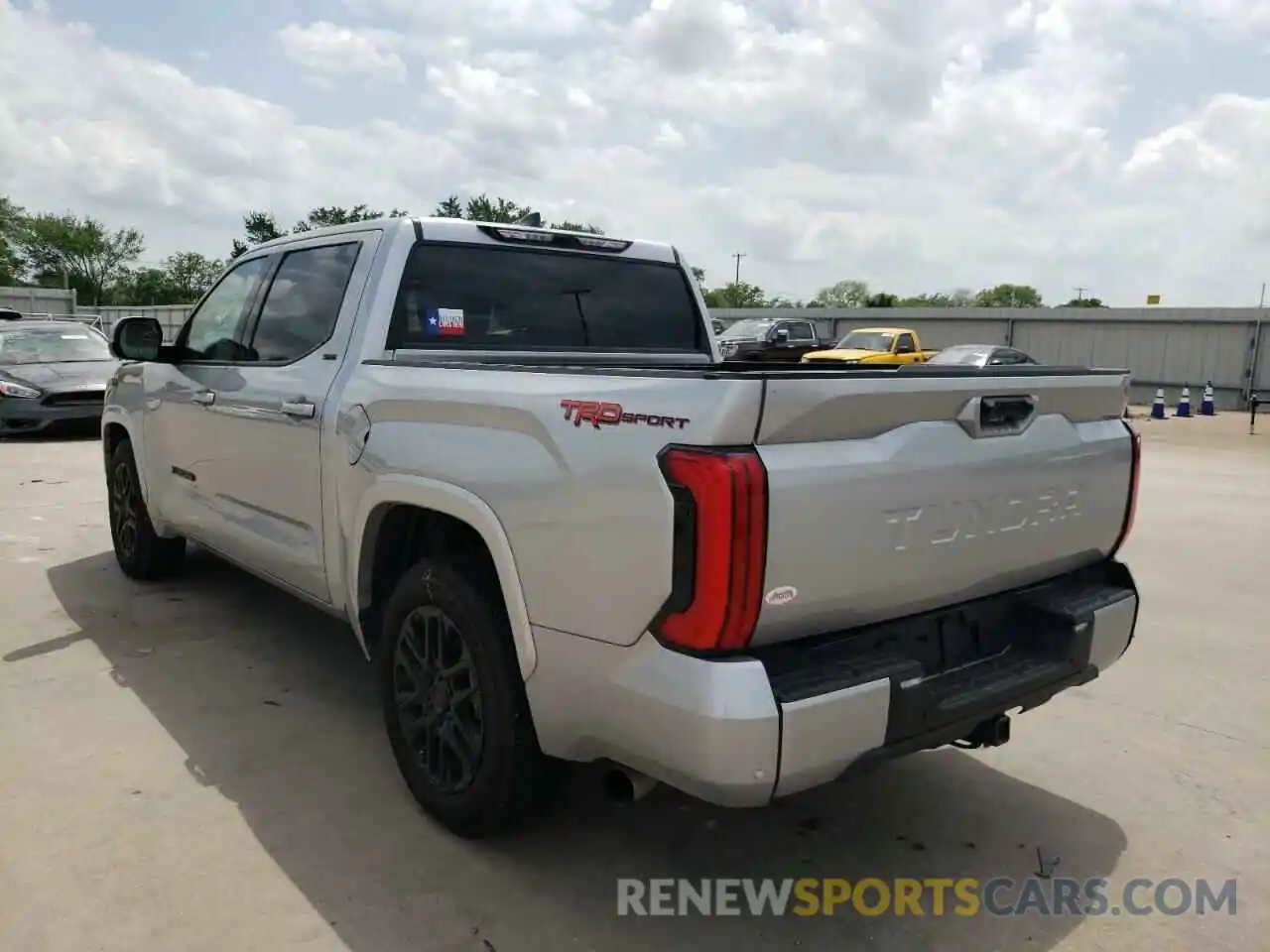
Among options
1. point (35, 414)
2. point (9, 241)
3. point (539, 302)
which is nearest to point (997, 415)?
point (539, 302)

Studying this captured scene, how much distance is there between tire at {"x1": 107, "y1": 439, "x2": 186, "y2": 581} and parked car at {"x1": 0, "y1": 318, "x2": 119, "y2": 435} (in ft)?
21.3

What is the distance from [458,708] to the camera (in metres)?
2.94

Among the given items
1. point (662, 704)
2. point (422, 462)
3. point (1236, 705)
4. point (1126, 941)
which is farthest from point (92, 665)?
point (1236, 705)

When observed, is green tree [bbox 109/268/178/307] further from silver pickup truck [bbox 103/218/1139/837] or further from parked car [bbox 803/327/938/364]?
silver pickup truck [bbox 103/218/1139/837]

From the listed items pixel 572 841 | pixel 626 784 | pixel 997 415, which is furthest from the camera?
pixel 572 841

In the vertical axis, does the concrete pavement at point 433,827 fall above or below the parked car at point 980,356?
below

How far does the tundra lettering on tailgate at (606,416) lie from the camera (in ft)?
7.34

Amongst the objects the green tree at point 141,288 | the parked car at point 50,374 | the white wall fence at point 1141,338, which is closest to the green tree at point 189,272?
the green tree at point 141,288

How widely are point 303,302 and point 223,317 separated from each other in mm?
915

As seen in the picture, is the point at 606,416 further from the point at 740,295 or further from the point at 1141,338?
the point at 740,295

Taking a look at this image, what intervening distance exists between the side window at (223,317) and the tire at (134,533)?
1.03m

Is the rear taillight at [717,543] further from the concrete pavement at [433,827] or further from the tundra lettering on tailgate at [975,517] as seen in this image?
the concrete pavement at [433,827]

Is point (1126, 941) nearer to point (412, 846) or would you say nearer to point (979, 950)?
point (979, 950)

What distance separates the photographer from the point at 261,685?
4262 millimetres
